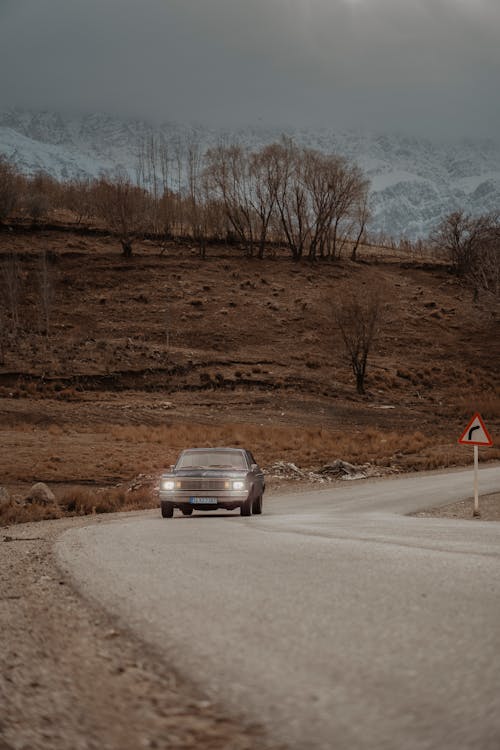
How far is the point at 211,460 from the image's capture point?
57.0 ft

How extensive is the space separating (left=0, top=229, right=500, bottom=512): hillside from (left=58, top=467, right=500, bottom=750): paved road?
781 inches

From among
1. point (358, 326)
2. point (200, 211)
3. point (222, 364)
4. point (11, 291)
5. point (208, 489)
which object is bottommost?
point (222, 364)

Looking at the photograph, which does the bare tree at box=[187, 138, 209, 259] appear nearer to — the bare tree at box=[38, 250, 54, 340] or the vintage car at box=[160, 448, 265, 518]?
the bare tree at box=[38, 250, 54, 340]

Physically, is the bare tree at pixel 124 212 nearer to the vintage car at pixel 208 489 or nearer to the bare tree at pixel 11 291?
the bare tree at pixel 11 291

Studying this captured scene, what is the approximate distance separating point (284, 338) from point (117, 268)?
23519 mm

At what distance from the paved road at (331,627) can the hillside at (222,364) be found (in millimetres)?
19850

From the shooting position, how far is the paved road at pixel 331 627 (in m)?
2.88

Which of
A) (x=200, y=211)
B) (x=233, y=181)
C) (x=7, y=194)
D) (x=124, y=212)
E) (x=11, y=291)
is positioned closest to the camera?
(x=11, y=291)

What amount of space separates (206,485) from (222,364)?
42.1 metres

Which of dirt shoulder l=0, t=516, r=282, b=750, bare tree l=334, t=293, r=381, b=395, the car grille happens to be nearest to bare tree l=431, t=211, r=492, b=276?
bare tree l=334, t=293, r=381, b=395

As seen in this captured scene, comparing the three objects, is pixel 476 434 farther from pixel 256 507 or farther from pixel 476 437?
pixel 256 507

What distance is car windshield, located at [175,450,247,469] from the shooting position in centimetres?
1706

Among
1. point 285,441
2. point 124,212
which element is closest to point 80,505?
point 285,441

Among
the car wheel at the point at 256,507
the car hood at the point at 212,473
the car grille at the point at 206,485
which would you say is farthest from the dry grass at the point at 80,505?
the car wheel at the point at 256,507
